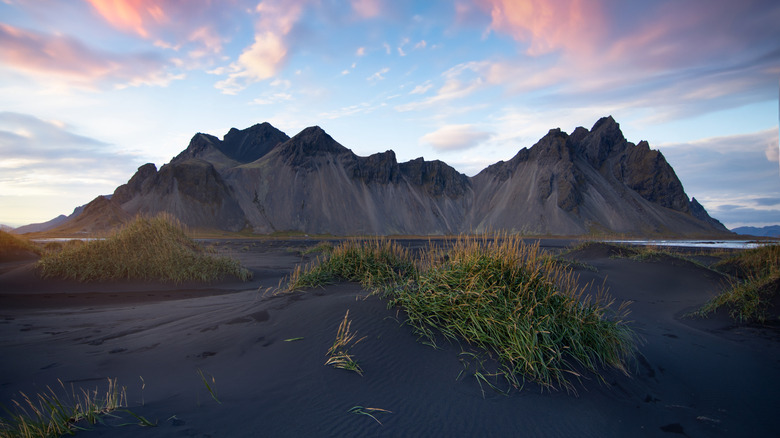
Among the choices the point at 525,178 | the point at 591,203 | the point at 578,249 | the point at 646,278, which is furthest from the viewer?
the point at 525,178

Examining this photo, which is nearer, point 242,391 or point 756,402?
point 242,391

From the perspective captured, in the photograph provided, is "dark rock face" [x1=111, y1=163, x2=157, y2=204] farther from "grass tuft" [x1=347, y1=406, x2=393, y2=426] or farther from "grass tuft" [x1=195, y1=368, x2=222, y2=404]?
"grass tuft" [x1=347, y1=406, x2=393, y2=426]

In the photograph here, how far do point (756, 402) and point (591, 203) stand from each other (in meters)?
84.2

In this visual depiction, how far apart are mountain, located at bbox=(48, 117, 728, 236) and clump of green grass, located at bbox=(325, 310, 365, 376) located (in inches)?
2509

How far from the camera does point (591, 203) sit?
7900 cm

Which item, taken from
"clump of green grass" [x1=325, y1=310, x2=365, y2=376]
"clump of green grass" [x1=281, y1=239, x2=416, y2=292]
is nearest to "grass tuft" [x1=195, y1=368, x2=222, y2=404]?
"clump of green grass" [x1=325, y1=310, x2=365, y2=376]

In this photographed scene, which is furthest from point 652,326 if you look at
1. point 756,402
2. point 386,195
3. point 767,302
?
point 386,195

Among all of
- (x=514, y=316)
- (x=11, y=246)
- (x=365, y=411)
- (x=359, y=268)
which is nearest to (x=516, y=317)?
(x=514, y=316)

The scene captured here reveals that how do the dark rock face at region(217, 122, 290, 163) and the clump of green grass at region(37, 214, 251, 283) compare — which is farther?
the dark rock face at region(217, 122, 290, 163)

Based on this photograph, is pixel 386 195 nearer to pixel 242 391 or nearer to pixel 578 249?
pixel 578 249

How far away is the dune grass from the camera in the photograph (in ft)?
14.6

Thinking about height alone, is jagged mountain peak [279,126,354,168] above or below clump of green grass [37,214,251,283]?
above

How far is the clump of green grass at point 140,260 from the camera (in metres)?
12.0

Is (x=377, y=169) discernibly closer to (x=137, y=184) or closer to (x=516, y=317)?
(x=137, y=184)
